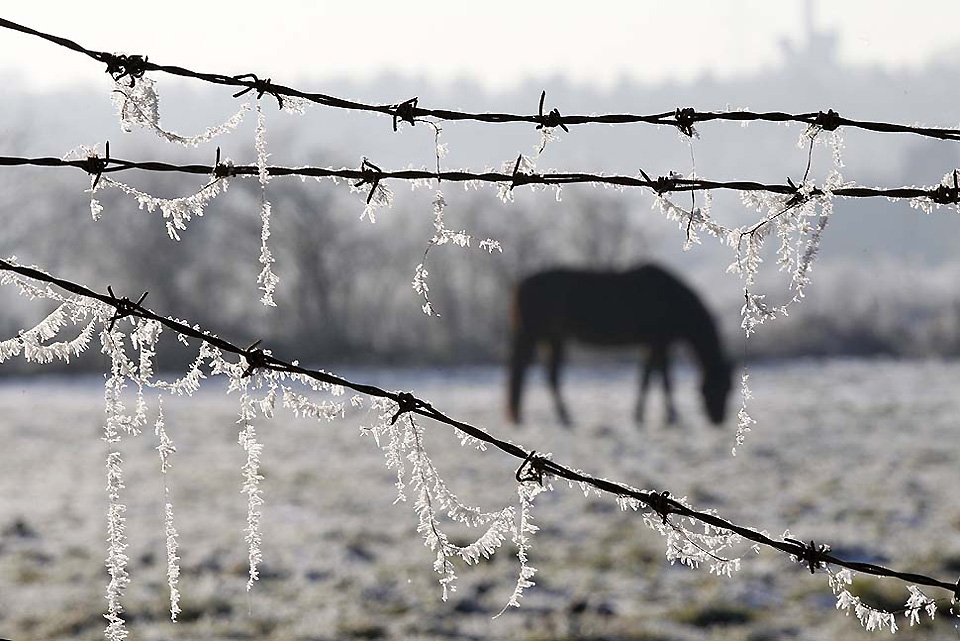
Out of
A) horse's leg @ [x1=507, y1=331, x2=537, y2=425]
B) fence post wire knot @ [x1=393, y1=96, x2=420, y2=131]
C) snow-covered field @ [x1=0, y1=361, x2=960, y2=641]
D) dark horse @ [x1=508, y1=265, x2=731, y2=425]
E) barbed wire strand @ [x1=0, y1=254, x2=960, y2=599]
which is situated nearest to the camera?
barbed wire strand @ [x1=0, y1=254, x2=960, y2=599]

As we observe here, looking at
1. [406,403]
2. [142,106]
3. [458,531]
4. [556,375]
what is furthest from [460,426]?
Answer: [556,375]

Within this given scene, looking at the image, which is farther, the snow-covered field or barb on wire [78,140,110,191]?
the snow-covered field

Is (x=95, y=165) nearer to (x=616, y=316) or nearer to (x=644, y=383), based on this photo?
(x=644, y=383)

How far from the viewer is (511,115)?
1510 mm

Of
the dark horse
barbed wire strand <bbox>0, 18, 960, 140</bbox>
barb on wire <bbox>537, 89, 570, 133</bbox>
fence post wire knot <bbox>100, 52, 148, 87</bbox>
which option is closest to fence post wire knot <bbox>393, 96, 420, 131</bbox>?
barbed wire strand <bbox>0, 18, 960, 140</bbox>

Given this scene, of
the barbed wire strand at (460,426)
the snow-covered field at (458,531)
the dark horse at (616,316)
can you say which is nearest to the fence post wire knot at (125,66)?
the barbed wire strand at (460,426)

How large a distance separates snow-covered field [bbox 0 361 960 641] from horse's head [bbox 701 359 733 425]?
0.43 meters

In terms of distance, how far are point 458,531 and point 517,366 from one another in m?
7.48

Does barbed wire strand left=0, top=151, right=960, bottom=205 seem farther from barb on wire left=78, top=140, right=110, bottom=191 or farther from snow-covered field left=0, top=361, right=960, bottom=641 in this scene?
snow-covered field left=0, top=361, right=960, bottom=641

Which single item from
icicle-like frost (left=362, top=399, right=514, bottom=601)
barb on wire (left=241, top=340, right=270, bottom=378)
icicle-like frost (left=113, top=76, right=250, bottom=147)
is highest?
icicle-like frost (left=113, top=76, right=250, bottom=147)

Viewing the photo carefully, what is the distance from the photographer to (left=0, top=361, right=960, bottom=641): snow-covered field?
4844 mm

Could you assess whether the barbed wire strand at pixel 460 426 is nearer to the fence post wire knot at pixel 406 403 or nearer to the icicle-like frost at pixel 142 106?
the fence post wire knot at pixel 406 403

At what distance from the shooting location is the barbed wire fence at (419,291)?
54.1 inches

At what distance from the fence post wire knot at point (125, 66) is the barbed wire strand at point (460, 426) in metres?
0.31
